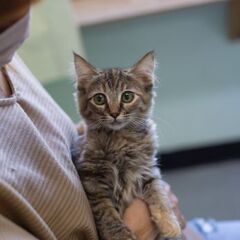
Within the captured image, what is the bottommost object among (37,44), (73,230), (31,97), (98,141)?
(73,230)

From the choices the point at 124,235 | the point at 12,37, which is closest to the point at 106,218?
the point at 124,235

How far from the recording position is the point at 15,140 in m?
0.81

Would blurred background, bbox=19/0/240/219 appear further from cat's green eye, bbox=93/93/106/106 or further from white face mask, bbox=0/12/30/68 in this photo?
white face mask, bbox=0/12/30/68

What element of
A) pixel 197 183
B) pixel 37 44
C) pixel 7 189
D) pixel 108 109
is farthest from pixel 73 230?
pixel 197 183

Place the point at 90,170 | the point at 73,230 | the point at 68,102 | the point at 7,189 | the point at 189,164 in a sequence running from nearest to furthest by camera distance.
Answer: the point at 7,189, the point at 73,230, the point at 90,170, the point at 68,102, the point at 189,164

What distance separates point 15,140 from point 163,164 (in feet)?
5.49

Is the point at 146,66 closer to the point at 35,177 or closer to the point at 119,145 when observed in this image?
the point at 119,145

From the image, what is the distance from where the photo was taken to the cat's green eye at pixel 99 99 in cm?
105

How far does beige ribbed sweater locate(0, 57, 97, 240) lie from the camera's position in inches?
29.3

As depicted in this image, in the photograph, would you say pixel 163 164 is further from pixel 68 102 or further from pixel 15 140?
pixel 15 140

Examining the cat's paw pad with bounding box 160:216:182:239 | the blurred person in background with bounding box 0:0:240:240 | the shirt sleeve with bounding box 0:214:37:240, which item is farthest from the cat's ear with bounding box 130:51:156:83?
the shirt sleeve with bounding box 0:214:37:240

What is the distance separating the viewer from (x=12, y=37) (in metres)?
0.70

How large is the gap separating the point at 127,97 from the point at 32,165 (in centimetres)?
33

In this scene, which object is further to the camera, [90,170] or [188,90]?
[188,90]
